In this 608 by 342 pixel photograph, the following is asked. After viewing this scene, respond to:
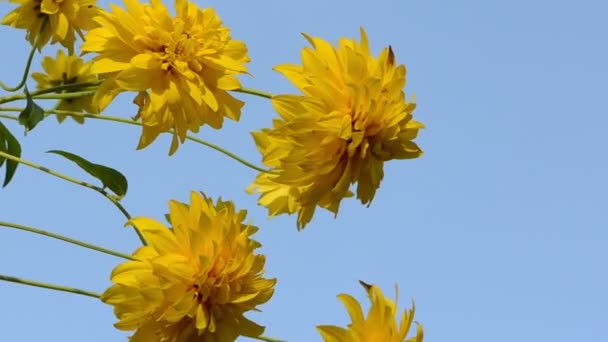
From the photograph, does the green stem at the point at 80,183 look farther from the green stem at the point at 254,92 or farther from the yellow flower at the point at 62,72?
the yellow flower at the point at 62,72

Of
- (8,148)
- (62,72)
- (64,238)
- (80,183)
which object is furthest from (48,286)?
(62,72)

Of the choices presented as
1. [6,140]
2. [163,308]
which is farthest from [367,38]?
[6,140]

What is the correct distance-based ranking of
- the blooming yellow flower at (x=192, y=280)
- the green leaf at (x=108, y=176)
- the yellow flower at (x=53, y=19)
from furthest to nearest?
the yellow flower at (x=53, y=19)
the green leaf at (x=108, y=176)
the blooming yellow flower at (x=192, y=280)

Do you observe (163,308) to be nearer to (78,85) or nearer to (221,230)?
(221,230)

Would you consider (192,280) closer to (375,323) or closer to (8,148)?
(375,323)

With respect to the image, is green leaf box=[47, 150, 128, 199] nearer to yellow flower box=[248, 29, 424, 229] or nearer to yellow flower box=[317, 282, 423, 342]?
yellow flower box=[248, 29, 424, 229]

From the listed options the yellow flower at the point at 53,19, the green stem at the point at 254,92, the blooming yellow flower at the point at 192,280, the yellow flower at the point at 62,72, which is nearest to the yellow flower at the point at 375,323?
the blooming yellow flower at the point at 192,280

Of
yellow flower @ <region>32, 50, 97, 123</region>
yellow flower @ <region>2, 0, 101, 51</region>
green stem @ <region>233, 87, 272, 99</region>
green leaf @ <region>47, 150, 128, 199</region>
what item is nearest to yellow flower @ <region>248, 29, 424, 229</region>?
green stem @ <region>233, 87, 272, 99</region>

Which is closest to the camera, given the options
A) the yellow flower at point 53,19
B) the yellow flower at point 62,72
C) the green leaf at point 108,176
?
the green leaf at point 108,176
